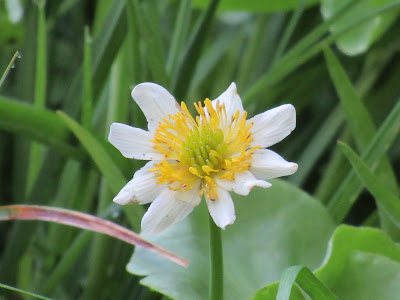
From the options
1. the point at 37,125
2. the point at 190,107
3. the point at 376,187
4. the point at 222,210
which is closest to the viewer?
the point at 222,210

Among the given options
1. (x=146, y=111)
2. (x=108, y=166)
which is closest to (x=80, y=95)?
(x=108, y=166)

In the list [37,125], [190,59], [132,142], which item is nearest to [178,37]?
[190,59]

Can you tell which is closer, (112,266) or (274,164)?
(274,164)

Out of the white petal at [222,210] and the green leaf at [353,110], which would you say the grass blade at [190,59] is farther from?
the white petal at [222,210]

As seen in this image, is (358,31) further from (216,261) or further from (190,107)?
(216,261)

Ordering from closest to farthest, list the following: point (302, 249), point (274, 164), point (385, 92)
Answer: point (274, 164)
point (302, 249)
point (385, 92)

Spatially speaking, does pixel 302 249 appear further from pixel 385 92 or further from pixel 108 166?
pixel 385 92
